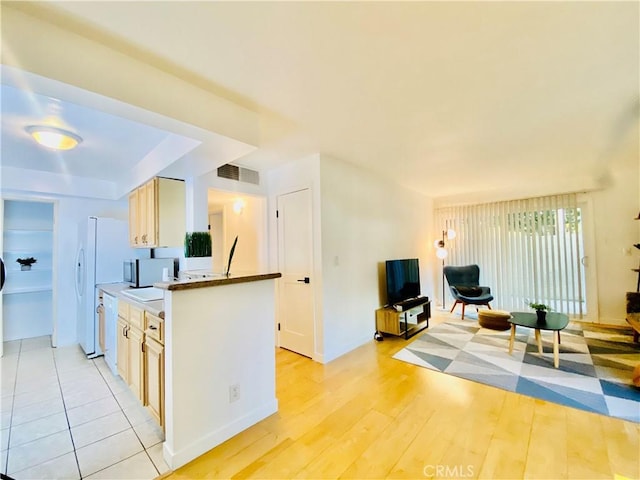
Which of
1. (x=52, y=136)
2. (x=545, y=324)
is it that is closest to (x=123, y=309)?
(x=52, y=136)

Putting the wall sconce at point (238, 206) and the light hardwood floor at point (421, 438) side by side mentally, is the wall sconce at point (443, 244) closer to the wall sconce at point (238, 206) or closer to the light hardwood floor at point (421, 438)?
the light hardwood floor at point (421, 438)

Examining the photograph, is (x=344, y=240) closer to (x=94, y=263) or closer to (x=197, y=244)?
(x=197, y=244)

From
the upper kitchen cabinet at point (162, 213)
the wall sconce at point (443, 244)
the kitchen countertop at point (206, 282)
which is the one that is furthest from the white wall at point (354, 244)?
the upper kitchen cabinet at point (162, 213)

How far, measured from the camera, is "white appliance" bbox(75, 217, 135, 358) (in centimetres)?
338

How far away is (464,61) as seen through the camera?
5.44 feet

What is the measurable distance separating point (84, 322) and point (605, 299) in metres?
7.81

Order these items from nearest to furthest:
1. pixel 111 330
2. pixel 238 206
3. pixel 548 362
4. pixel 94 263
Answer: pixel 111 330
pixel 548 362
pixel 94 263
pixel 238 206

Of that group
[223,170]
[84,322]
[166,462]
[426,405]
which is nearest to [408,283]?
[426,405]

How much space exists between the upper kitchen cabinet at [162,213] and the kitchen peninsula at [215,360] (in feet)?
5.38

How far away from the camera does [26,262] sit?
433 centimetres

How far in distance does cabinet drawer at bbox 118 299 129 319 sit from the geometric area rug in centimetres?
287

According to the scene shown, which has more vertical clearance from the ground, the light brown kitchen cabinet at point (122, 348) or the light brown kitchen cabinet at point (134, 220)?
the light brown kitchen cabinet at point (134, 220)

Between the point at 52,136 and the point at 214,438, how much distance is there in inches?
108

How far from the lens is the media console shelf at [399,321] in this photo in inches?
151
